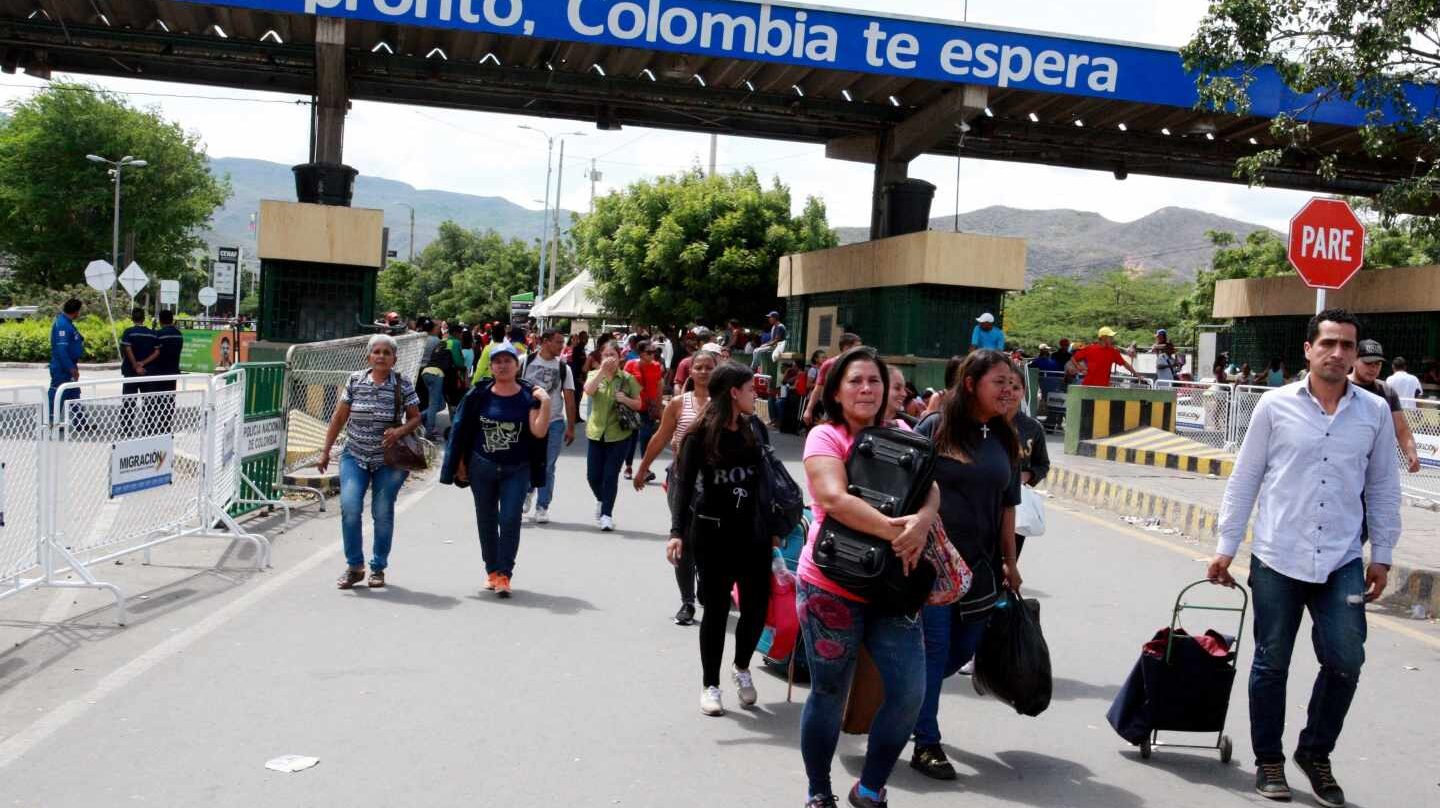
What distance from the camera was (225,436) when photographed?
10133 mm

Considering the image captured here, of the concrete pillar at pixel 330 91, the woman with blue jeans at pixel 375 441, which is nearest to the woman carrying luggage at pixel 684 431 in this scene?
the woman with blue jeans at pixel 375 441

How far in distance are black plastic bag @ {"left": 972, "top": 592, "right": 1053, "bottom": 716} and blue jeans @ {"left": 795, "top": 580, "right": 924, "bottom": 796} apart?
925 millimetres

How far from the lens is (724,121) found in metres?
23.9

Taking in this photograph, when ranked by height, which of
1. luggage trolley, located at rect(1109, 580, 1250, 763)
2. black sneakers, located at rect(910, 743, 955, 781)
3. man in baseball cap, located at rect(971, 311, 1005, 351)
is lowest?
black sneakers, located at rect(910, 743, 955, 781)

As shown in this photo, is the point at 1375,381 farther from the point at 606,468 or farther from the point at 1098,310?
the point at 1098,310

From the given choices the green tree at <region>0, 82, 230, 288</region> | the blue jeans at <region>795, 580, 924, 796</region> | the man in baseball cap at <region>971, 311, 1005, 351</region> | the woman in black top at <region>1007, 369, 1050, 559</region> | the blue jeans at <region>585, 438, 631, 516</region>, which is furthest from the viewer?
the green tree at <region>0, 82, 230, 288</region>

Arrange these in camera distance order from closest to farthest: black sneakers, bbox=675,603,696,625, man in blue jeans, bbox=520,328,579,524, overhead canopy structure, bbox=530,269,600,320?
black sneakers, bbox=675,603,696,625
man in blue jeans, bbox=520,328,579,524
overhead canopy structure, bbox=530,269,600,320

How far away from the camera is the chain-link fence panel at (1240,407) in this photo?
18.1 metres

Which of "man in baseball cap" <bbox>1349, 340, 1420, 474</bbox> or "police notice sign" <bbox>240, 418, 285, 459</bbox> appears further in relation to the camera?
"police notice sign" <bbox>240, 418, 285, 459</bbox>

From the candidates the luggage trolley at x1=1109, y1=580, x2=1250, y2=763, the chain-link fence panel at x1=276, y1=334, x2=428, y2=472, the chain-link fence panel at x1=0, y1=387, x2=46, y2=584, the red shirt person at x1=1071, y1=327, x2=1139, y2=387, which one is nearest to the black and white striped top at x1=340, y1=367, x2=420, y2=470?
the chain-link fence panel at x1=0, y1=387, x2=46, y2=584

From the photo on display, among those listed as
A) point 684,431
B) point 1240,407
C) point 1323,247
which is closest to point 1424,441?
point 1240,407

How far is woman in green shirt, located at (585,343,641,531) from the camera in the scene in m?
11.4

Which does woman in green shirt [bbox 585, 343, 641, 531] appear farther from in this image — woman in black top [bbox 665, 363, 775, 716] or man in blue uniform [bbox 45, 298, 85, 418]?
man in blue uniform [bbox 45, 298, 85, 418]

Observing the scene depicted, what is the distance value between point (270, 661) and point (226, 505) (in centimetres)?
396
